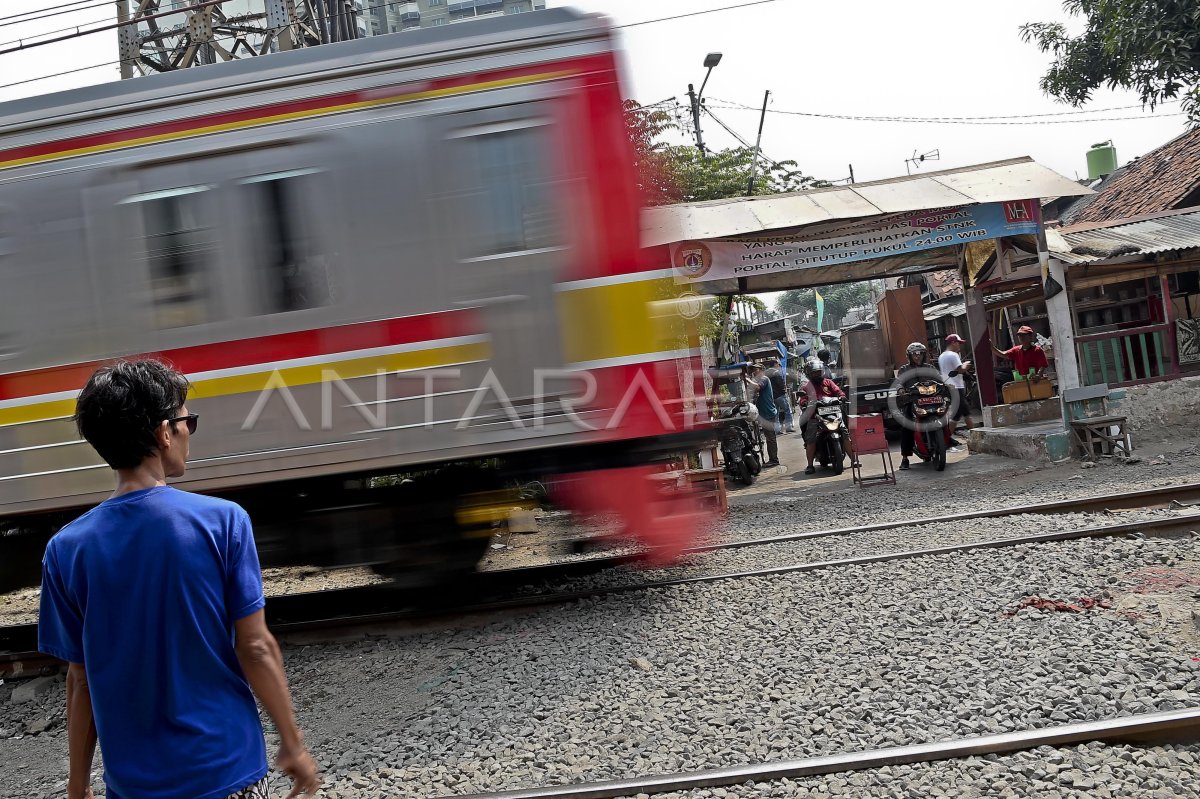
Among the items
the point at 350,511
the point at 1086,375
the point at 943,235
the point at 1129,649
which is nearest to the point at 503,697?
the point at 350,511

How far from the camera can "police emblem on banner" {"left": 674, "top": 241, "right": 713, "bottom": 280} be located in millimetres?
10852

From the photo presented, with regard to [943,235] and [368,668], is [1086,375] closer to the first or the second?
[943,235]

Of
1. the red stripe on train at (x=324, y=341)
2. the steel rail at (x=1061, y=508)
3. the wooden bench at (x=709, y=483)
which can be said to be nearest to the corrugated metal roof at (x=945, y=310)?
the wooden bench at (x=709, y=483)

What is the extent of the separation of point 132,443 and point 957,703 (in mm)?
3429

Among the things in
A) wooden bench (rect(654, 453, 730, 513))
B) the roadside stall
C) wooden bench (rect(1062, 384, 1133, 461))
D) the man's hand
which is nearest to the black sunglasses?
the man's hand

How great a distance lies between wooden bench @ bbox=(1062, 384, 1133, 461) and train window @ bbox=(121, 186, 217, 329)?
362 inches

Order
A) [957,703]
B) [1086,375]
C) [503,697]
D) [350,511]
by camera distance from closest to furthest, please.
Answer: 1. [957,703]
2. [503,697]
3. [350,511]
4. [1086,375]

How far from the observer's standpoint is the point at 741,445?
12.4 m

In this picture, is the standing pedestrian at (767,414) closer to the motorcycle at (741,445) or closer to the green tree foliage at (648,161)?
the motorcycle at (741,445)

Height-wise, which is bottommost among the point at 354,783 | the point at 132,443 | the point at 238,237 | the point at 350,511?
the point at 354,783

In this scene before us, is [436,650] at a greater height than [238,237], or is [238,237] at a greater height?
[238,237]

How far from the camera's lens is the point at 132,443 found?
1.95 meters

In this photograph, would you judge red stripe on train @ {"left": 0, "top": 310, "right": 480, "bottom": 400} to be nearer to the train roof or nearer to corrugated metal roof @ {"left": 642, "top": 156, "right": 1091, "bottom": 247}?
the train roof

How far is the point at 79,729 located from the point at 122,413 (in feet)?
2.43
